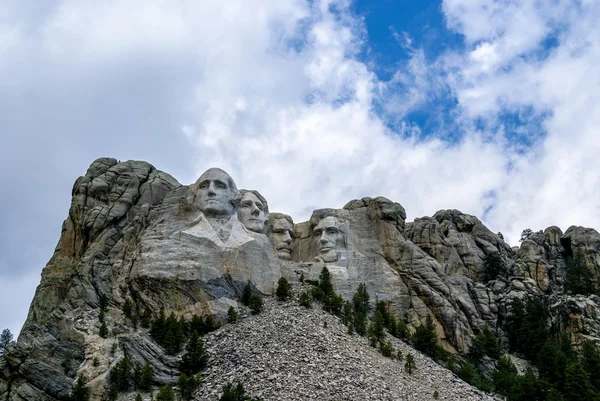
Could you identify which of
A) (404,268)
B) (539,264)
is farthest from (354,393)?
(539,264)

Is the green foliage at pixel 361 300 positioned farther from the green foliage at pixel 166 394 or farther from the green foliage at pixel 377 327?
the green foliage at pixel 166 394

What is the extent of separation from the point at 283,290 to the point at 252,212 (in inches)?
264

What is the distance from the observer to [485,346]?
57.2 metres

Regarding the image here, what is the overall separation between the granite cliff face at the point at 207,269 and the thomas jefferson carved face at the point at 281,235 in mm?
67

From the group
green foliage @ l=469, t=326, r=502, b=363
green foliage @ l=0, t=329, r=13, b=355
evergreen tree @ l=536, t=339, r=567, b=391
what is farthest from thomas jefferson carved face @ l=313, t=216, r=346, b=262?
green foliage @ l=0, t=329, r=13, b=355

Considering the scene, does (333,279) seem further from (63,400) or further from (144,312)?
(63,400)

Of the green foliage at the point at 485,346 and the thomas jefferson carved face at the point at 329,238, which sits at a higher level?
the thomas jefferson carved face at the point at 329,238

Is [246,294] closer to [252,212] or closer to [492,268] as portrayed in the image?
[252,212]

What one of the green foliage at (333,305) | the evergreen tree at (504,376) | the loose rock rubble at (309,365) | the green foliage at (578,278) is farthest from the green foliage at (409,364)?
the green foliage at (578,278)

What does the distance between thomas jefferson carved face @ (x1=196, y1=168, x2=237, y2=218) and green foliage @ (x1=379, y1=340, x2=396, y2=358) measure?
11.9 metres

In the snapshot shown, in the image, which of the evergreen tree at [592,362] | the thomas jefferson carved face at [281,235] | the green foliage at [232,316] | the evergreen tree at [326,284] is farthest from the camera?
the thomas jefferson carved face at [281,235]

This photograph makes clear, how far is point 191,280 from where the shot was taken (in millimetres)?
53312

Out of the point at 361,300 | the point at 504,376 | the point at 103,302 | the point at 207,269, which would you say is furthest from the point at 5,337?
the point at 504,376

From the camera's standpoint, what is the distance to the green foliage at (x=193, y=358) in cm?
4684
